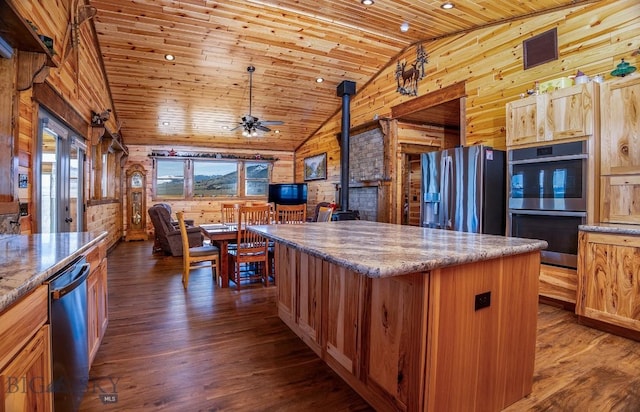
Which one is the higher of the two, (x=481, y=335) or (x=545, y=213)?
(x=545, y=213)

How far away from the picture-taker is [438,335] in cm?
139

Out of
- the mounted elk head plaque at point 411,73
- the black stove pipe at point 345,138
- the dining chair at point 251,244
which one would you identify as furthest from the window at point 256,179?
the dining chair at point 251,244

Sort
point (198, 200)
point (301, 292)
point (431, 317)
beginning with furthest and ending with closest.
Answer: point (198, 200)
point (301, 292)
point (431, 317)

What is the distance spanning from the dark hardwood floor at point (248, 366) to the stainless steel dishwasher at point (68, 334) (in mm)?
319

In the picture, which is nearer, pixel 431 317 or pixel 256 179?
pixel 431 317

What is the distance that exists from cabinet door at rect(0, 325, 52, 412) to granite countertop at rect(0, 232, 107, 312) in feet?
0.64

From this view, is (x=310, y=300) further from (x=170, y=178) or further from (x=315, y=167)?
(x=170, y=178)

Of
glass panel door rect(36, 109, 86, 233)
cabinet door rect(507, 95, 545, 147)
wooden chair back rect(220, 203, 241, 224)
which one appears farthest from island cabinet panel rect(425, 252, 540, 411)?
glass panel door rect(36, 109, 86, 233)

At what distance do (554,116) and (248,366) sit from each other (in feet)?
11.5

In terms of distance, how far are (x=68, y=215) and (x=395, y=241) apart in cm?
434

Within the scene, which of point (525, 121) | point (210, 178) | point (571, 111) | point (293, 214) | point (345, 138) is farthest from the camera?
point (210, 178)

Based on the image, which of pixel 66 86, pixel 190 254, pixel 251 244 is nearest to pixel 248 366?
pixel 251 244

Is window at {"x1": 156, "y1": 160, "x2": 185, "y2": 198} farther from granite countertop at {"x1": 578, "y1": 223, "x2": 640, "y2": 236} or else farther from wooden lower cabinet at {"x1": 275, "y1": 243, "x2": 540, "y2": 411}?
granite countertop at {"x1": 578, "y1": 223, "x2": 640, "y2": 236}

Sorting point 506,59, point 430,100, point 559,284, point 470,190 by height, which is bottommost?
point 559,284
